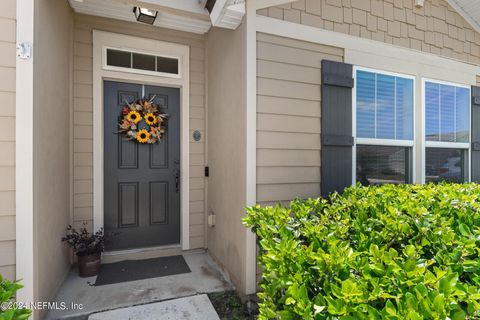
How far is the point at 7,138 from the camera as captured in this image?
5.85 feet

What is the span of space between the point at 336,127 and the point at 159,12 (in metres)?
2.23

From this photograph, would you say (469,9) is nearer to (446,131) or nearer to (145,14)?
(446,131)

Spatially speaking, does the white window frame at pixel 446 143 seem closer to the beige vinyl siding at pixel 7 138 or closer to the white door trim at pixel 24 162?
the white door trim at pixel 24 162

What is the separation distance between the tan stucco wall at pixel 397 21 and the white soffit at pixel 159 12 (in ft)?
2.56

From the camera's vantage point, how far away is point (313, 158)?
257cm

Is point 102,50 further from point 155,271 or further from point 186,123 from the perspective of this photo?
point 155,271

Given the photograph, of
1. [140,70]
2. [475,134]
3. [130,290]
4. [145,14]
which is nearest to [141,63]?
[140,70]

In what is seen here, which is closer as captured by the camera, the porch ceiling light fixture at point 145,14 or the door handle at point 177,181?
the porch ceiling light fixture at point 145,14

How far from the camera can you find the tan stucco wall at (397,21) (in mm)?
2555

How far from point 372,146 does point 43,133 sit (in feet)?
9.94

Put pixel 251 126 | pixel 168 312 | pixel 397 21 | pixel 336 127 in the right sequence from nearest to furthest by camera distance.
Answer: pixel 168 312, pixel 251 126, pixel 336 127, pixel 397 21

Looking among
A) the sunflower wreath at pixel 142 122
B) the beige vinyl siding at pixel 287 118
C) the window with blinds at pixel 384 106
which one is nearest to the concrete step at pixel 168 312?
the beige vinyl siding at pixel 287 118

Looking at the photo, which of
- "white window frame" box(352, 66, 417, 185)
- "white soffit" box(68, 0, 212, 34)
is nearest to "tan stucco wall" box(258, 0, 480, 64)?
"white window frame" box(352, 66, 417, 185)

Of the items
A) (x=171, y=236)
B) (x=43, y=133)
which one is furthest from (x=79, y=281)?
(x=43, y=133)
